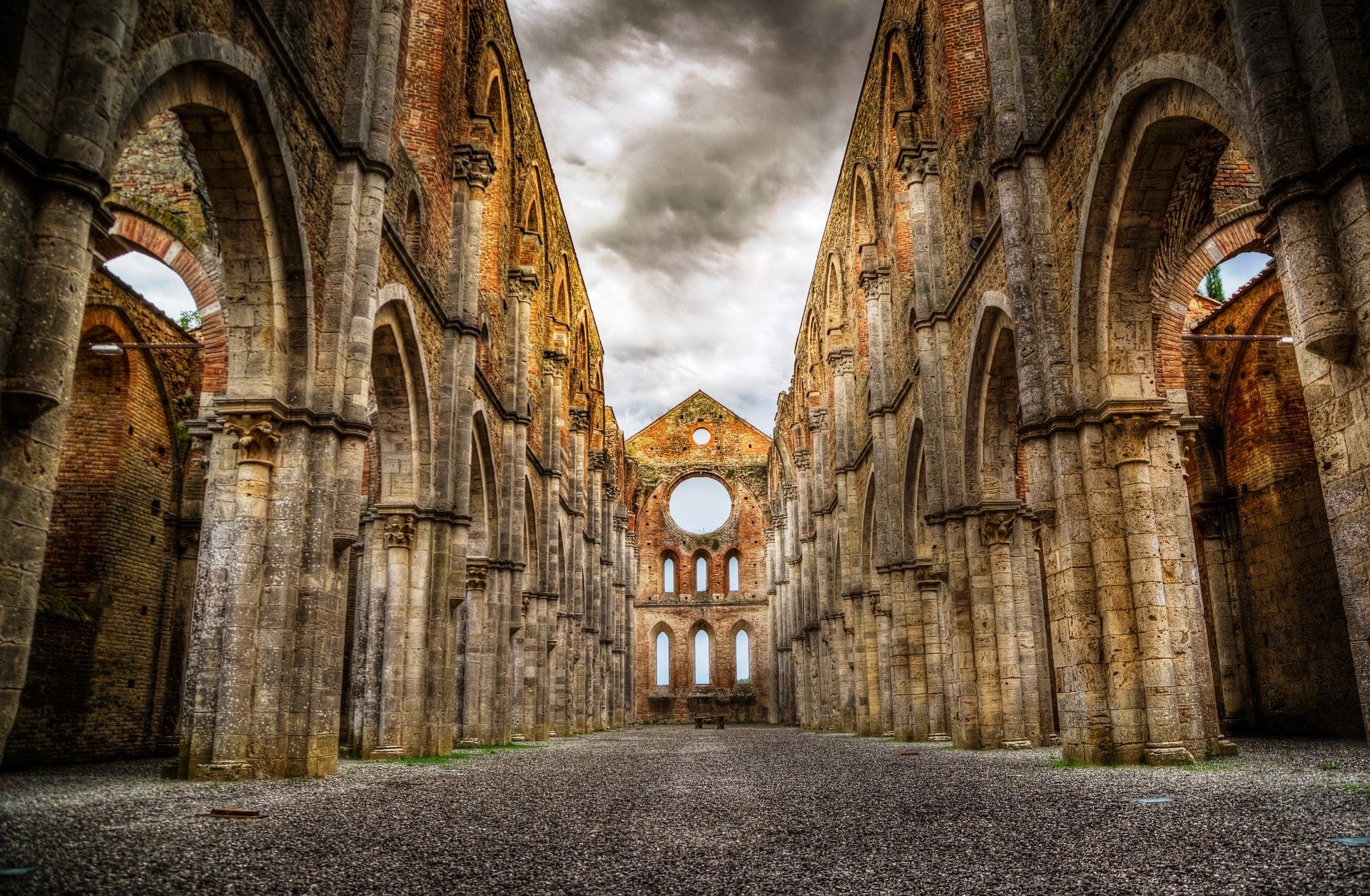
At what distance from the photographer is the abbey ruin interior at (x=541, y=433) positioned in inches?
223

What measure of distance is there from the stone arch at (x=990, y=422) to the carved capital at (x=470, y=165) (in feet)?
29.3

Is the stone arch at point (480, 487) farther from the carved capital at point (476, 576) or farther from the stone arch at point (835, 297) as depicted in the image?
the stone arch at point (835, 297)

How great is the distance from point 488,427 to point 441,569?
16.6 ft

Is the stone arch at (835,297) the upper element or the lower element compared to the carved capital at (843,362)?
upper

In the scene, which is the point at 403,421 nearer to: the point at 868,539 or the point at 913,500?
the point at 913,500

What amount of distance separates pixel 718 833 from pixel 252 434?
6.54m

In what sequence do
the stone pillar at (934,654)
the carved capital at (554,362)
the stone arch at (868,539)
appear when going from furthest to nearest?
the carved capital at (554,362) < the stone arch at (868,539) < the stone pillar at (934,654)

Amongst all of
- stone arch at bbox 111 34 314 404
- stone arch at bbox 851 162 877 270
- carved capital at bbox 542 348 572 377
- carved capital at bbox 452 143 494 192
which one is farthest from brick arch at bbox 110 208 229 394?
stone arch at bbox 851 162 877 270

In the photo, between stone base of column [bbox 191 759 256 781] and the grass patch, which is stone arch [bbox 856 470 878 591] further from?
stone base of column [bbox 191 759 256 781]

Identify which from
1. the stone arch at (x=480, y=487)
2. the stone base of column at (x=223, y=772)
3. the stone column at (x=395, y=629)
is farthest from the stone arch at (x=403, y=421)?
the stone base of column at (x=223, y=772)

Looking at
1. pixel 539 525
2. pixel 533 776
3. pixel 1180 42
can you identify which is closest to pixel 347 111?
pixel 533 776

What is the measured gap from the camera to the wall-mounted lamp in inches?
574

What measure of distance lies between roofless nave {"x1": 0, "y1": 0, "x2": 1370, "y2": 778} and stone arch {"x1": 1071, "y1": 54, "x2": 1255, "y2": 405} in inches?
1.7

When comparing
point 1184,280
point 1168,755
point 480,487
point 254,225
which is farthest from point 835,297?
point 254,225
